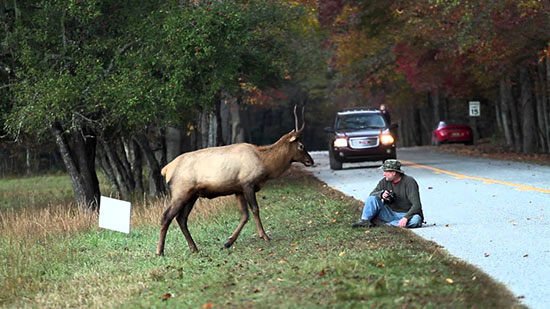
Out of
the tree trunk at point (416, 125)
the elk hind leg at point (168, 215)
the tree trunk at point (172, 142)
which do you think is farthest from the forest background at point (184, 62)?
the tree trunk at point (416, 125)

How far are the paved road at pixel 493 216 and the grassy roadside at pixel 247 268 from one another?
1.24 feet

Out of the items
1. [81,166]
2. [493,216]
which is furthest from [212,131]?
[493,216]

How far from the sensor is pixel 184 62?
2375 centimetres

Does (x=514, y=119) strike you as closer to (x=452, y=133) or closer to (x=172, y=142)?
(x=452, y=133)

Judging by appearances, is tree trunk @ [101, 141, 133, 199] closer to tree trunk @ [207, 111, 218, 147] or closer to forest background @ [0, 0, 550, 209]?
forest background @ [0, 0, 550, 209]

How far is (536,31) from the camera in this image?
110 ft

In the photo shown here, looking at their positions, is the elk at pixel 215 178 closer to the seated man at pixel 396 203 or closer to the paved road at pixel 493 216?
the seated man at pixel 396 203

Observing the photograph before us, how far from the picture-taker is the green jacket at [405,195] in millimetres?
14398

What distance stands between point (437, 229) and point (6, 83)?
1445 cm

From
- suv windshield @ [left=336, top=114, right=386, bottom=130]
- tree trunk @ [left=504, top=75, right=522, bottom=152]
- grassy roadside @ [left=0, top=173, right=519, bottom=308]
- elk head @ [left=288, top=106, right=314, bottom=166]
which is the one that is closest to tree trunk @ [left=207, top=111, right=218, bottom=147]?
suv windshield @ [left=336, top=114, right=386, bottom=130]

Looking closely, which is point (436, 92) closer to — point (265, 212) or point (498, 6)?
point (498, 6)

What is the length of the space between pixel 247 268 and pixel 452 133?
49.6 m

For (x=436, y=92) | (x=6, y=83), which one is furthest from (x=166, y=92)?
(x=436, y=92)

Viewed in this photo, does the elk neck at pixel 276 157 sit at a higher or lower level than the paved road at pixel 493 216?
higher
